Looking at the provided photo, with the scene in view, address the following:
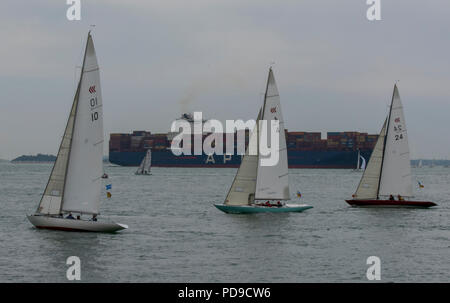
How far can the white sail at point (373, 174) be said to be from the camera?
1751 inches

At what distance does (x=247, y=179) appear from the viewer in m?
38.3

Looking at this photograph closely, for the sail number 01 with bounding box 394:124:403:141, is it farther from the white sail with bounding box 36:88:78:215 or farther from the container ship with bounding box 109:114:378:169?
the container ship with bounding box 109:114:378:169

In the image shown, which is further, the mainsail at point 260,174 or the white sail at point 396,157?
the white sail at point 396,157

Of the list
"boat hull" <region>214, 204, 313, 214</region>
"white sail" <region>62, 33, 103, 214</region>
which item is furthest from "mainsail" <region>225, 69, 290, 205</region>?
"white sail" <region>62, 33, 103, 214</region>

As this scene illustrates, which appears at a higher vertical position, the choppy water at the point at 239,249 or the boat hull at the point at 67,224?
the boat hull at the point at 67,224

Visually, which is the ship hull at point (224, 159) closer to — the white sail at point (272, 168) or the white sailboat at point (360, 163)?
the white sailboat at point (360, 163)

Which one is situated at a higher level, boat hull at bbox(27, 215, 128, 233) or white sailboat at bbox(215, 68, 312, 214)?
white sailboat at bbox(215, 68, 312, 214)

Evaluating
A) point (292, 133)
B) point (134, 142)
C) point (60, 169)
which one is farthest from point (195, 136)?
point (60, 169)

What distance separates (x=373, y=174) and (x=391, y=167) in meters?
1.28

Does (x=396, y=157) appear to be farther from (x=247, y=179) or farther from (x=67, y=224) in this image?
(x=67, y=224)

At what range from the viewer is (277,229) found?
35.7 meters

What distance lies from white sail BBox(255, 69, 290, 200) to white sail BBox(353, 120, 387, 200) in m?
7.95

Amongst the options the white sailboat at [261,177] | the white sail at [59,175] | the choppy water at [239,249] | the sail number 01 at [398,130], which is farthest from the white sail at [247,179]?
the white sail at [59,175]

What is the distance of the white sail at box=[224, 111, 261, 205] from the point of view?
3831 centimetres
